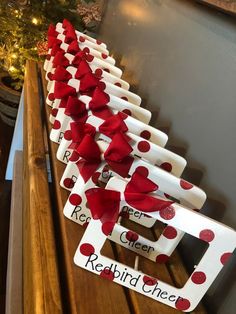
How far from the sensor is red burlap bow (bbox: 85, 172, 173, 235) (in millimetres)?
632

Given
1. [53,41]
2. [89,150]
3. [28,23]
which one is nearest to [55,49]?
[53,41]

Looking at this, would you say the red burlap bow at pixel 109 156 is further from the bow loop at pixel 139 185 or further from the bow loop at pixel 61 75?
the bow loop at pixel 61 75

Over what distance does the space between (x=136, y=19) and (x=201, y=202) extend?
1.17 m

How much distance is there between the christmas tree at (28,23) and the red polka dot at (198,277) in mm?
2183

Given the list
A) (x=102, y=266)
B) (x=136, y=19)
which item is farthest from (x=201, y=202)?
(x=136, y=19)

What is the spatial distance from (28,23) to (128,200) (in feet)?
7.48

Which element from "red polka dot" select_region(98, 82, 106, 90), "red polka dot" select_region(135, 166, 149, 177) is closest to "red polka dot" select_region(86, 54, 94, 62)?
"red polka dot" select_region(98, 82, 106, 90)

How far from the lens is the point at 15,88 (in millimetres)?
2715

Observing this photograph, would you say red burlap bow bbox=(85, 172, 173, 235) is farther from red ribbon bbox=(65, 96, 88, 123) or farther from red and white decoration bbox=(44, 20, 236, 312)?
red ribbon bbox=(65, 96, 88, 123)

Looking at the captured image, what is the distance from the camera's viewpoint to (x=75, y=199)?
79cm

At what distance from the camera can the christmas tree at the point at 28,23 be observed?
2.56 meters

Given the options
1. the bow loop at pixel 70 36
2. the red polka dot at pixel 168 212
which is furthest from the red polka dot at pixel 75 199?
the bow loop at pixel 70 36

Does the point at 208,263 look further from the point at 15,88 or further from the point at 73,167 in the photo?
the point at 15,88

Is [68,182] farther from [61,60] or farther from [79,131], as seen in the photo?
[61,60]
